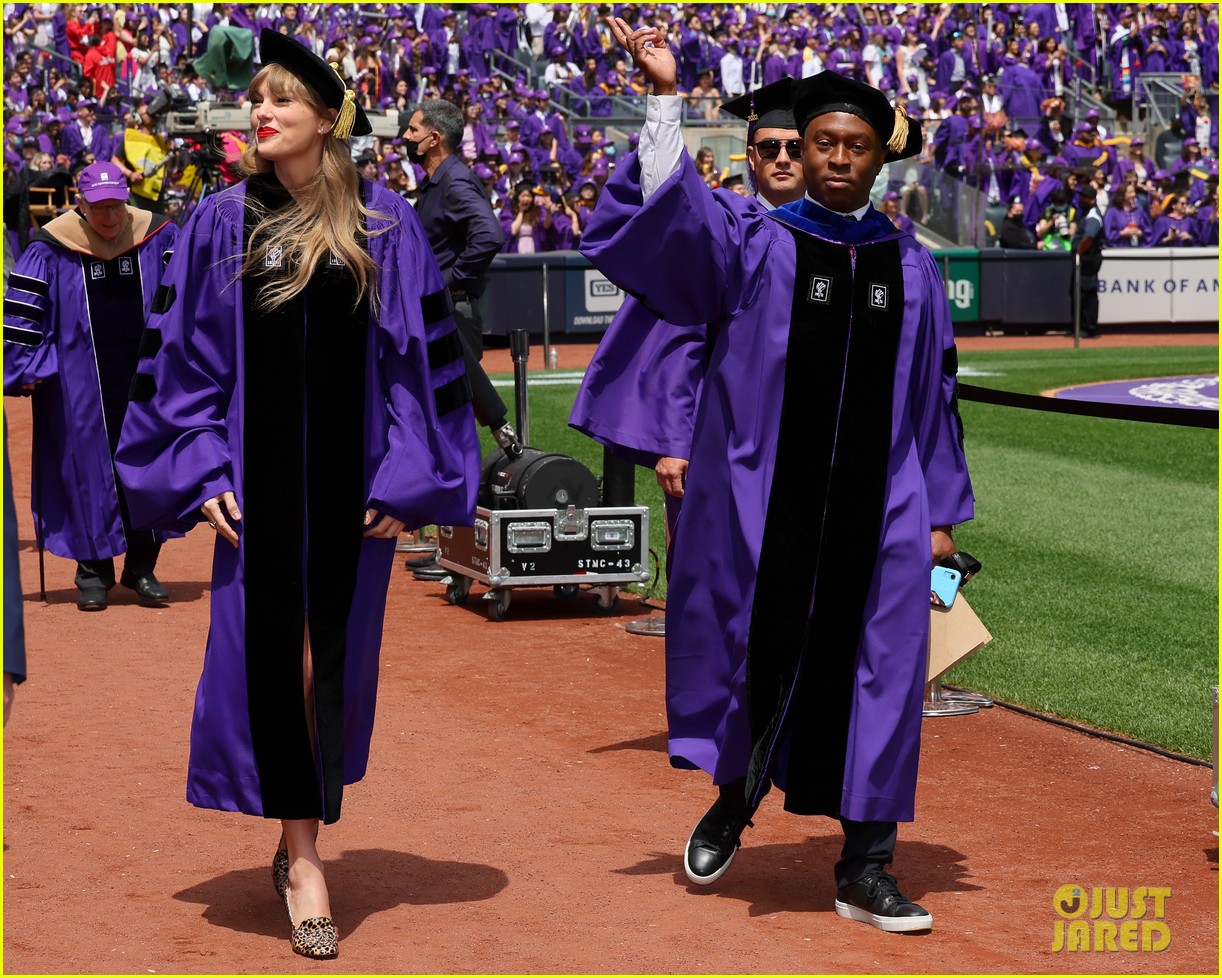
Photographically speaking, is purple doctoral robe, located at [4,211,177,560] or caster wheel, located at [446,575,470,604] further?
caster wheel, located at [446,575,470,604]

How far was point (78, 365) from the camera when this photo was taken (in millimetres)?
8867

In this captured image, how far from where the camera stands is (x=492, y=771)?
5871 mm

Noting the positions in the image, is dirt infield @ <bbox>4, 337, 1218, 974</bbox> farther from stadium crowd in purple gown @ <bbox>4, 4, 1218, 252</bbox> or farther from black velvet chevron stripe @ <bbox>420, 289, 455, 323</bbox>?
stadium crowd in purple gown @ <bbox>4, 4, 1218, 252</bbox>

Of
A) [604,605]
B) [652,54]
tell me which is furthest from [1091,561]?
[652,54]

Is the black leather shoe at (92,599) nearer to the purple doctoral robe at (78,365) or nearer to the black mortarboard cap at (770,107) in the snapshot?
the purple doctoral robe at (78,365)

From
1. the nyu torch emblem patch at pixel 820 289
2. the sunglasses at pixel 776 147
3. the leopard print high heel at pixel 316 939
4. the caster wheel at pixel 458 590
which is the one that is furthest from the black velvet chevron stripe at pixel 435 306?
the caster wheel at pixel 458 590

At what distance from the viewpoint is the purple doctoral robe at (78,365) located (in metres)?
8.77

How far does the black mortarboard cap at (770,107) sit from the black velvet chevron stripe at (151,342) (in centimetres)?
235

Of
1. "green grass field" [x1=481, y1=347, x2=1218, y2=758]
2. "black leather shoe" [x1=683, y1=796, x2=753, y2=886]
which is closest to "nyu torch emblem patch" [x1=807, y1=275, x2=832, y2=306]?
"black leather shoe" [x1=683, y1=796, x2=753, y2=886]

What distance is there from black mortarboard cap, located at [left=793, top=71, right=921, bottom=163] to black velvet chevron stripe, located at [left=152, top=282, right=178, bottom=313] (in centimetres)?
164

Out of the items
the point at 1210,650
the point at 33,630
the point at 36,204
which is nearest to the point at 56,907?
the point at 33,630

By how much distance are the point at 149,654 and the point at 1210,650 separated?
15.1 ft

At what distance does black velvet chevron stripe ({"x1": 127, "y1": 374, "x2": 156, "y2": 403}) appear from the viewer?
4.33 m

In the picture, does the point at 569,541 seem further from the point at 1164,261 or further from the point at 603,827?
the point at 1164,261
